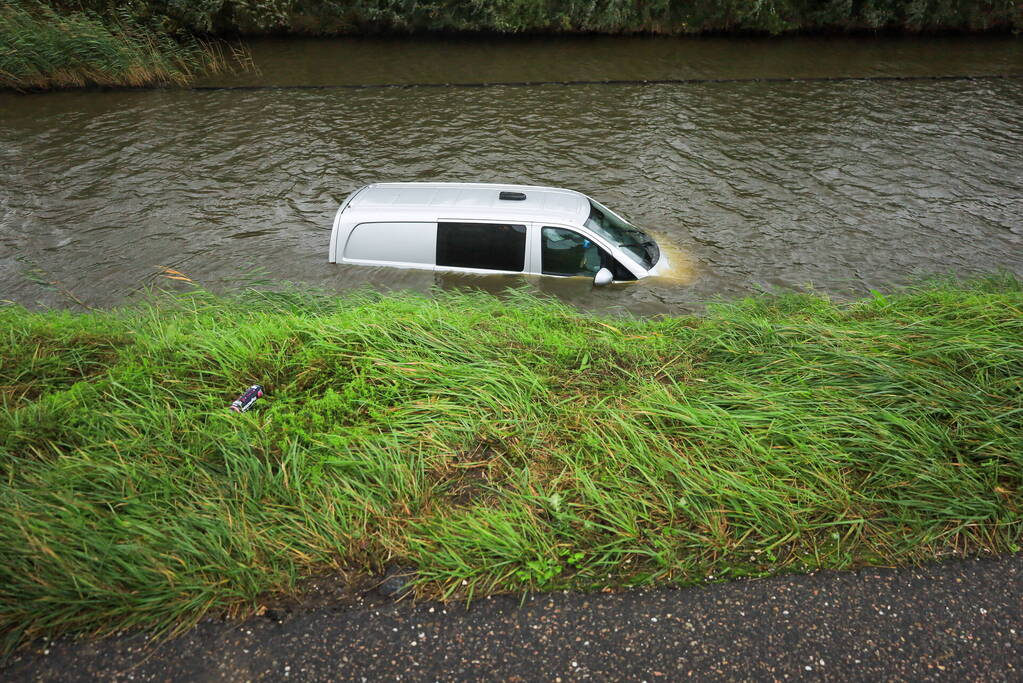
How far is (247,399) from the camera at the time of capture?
16.6ft

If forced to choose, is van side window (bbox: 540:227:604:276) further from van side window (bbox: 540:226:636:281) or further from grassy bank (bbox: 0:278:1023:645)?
grassy bank (bbox: 0:278:1023:645)

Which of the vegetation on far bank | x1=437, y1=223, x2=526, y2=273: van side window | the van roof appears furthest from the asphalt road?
the vegetation on far bank

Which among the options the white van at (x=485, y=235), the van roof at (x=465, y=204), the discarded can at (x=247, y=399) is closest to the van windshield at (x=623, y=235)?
the white van at (x=485, y=235)

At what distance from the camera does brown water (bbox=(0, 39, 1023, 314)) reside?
10219 mm

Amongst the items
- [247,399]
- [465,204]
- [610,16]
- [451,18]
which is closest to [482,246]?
[465,204]

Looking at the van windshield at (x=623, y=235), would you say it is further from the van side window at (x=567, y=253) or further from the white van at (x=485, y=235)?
the van side window at (x=567, y=253)

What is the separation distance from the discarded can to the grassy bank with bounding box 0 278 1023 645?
0.09 m

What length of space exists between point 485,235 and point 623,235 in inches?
70.9

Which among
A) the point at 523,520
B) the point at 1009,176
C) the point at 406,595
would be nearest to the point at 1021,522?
the point at 523,520

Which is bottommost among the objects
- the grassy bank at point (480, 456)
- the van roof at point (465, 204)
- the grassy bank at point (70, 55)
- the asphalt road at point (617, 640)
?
the asphalt road at point (617, 640)

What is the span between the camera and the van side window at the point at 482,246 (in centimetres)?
822

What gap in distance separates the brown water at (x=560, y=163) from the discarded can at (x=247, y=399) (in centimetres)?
360

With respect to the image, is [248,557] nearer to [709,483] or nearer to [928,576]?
[709,483]

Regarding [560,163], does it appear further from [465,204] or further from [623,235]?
[465,204]
